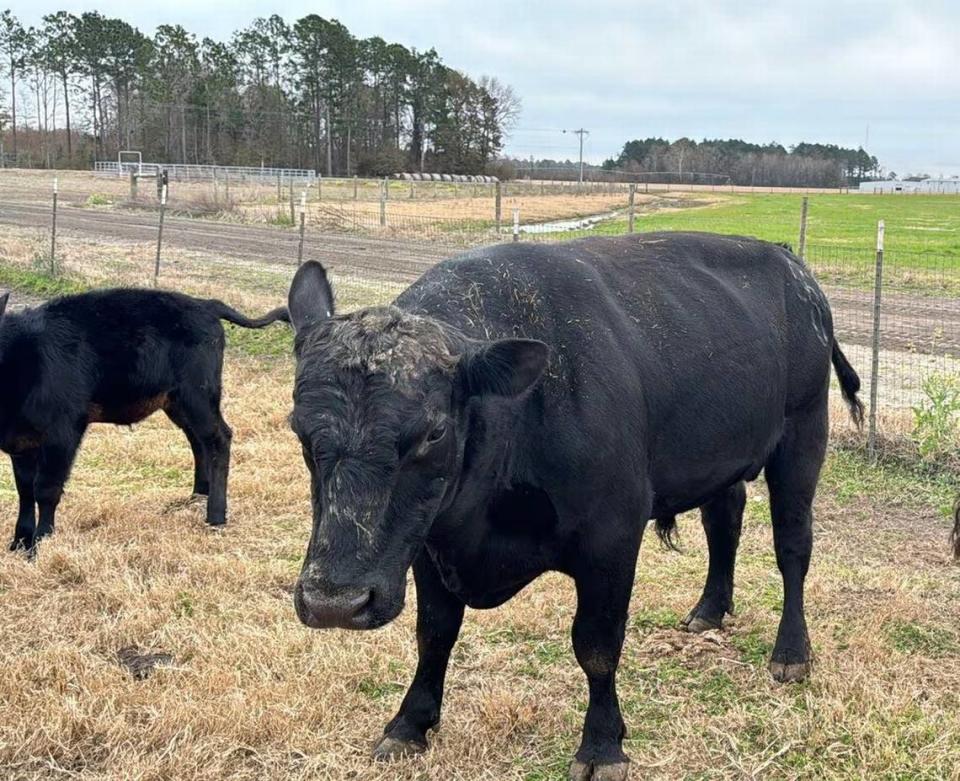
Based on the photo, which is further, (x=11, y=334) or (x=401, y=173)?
(x=401, y=173)

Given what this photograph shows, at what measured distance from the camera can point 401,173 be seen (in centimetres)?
7962

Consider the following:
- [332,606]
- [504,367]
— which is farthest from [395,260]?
[332,606]

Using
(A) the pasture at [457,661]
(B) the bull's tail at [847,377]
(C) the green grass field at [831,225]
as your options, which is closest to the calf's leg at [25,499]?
(A) the pasture at [457,661]

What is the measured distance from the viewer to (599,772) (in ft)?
11.7

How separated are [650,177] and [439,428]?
93728mm

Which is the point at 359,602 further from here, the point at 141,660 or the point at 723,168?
the point at 723,168

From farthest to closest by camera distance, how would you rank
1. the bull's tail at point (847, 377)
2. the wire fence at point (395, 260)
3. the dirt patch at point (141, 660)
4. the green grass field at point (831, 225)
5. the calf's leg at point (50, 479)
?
the green grass field at point (831, 225)
the wire fence at point (395, 260)
the calf's leg at point (50, 479)
the bull's tail at point (847, 377)
the dirt patch at point (141, 660)

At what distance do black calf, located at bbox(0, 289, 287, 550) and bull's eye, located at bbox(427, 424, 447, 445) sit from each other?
13.3 ft

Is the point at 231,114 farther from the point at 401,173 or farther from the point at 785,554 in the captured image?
the point at 785,554

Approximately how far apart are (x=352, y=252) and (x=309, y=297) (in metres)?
19.9

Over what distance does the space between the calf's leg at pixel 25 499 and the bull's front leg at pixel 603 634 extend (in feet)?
13.6

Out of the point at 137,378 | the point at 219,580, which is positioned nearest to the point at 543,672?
the point at 219,580

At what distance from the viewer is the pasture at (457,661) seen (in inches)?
146

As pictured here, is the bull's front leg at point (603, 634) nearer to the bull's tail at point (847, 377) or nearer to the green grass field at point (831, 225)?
the bull's tail at point (847, 377)
